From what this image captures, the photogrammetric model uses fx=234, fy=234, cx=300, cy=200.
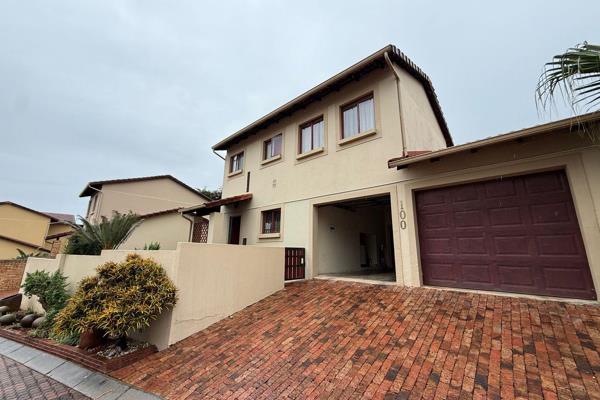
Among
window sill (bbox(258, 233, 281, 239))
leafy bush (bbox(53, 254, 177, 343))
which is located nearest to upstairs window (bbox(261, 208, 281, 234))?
window sill (bbox(258, 233, 281, 239))

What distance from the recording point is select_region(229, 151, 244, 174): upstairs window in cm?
1280

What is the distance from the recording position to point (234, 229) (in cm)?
1184

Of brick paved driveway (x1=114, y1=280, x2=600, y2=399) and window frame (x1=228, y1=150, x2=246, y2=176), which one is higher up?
window frame (x1=228, y1=150, x2=246, y2=176)

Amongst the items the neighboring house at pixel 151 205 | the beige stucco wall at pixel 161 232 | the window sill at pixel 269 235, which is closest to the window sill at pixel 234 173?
the neighboring house at pixel 151 205

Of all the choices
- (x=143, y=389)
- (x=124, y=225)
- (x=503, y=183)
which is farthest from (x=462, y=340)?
(x=124, y=225)

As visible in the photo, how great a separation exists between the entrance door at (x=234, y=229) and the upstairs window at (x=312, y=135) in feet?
15.8

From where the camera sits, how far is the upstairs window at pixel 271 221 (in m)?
10.1

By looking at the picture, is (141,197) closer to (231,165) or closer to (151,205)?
(151,205)

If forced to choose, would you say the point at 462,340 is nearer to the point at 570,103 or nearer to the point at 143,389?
the point at 570,103

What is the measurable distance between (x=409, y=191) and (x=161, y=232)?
13074 millimetres

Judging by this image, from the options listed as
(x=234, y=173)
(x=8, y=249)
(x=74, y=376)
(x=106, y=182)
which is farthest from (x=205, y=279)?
(x=8, y=249)

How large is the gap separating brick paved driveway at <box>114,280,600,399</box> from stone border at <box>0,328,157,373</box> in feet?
0.80

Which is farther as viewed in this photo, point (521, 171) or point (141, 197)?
point (141, 197)

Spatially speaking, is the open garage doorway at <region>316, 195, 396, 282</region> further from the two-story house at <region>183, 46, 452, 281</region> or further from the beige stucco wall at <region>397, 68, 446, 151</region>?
the beige stucco wall at <region>397, 68, 446, 151</region>
